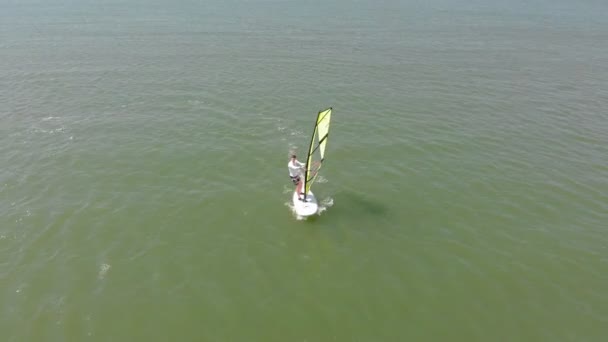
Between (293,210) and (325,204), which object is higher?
(325,204)

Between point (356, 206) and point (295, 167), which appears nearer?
point (295, 167)

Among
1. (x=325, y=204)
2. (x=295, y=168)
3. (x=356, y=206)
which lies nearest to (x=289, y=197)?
(x=325, y=204)

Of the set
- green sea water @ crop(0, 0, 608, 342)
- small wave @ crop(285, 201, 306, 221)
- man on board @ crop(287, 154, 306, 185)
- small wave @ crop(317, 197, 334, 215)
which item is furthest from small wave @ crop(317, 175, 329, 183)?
man on board @ crop(287, 154, 306, 185)

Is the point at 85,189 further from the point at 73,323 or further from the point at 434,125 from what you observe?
the point at 434,125

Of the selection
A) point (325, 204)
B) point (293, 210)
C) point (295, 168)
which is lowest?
point (293, 210)

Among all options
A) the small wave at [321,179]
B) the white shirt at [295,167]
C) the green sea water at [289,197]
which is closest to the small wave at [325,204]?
the green sea water at [289,197]

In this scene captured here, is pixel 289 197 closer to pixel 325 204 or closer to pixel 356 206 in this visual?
pixel 325 204

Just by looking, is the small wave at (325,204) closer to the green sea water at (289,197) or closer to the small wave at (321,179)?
the green sea water at (289,197)

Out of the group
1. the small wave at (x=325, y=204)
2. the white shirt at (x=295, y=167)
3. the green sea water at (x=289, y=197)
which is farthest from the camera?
the small wave at (x=325, y=204)
